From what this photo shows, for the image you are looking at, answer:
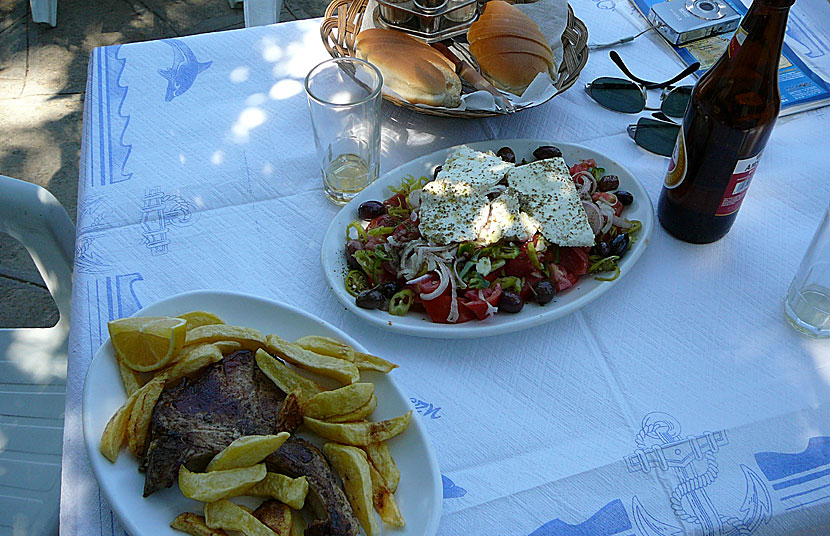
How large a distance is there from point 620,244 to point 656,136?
18.8 inches

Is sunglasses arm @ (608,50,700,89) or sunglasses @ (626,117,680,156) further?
sunglasses arm @ (608,50,700,89)

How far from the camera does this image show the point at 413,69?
66.2 inches

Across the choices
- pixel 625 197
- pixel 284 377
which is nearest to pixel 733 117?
pixel 625 197

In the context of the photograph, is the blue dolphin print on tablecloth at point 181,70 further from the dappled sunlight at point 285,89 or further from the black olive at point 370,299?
the black olive at point 370,299

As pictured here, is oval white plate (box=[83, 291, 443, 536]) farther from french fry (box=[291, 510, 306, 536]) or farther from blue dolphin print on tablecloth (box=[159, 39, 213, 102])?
blue dolphin print on tablecloth (box=[159, 39, 213, 102])

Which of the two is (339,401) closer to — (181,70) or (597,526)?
(597,526)

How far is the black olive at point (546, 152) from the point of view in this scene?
5.17 feet

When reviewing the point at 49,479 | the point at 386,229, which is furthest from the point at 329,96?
the point at 49,479

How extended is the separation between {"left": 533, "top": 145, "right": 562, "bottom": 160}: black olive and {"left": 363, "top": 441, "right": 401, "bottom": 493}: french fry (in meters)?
0.80

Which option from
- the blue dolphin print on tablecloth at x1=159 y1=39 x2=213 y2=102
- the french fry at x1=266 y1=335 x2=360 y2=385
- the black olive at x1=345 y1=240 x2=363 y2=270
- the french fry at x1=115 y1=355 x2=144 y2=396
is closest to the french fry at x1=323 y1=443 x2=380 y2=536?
the french fry at x1=266 y1=335 x2=360 y2=385

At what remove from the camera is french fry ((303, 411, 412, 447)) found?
1.04m

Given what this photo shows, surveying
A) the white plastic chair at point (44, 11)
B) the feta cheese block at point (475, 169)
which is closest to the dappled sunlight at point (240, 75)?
the feta cheese block at point (475, 169)

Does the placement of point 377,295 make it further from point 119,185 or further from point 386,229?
point 119,185

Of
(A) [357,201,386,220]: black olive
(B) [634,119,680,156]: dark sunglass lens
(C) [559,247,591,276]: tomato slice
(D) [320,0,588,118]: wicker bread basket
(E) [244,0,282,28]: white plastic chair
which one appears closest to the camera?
(C) [559,247,591,276]: tomato slice
